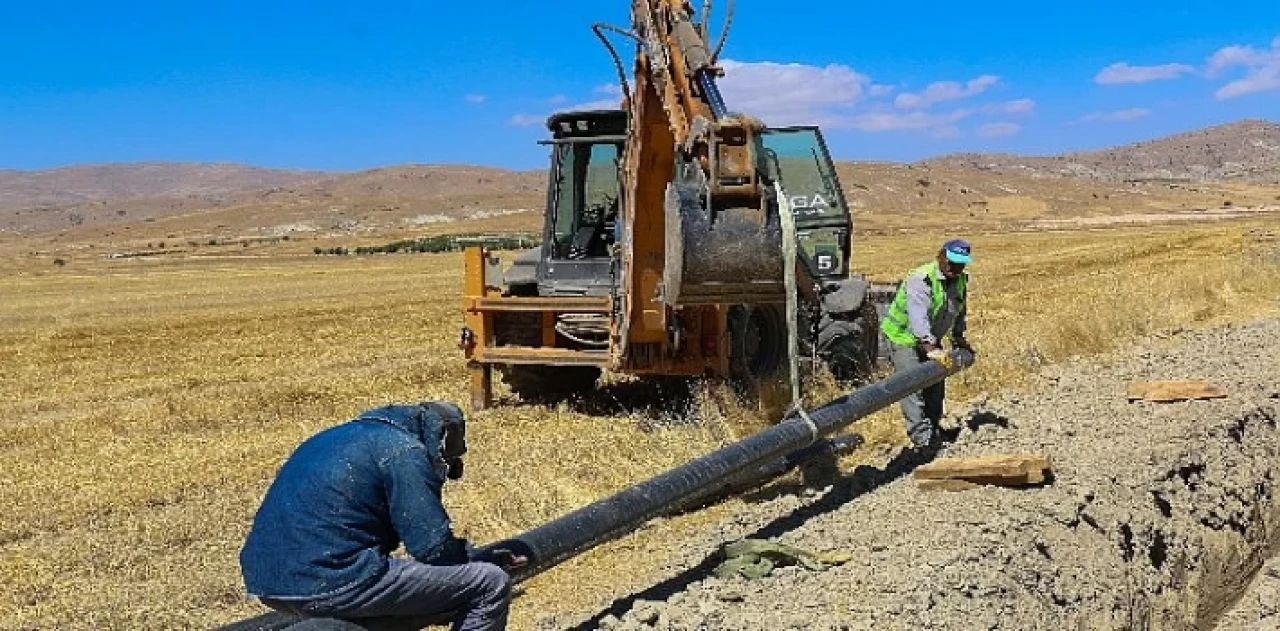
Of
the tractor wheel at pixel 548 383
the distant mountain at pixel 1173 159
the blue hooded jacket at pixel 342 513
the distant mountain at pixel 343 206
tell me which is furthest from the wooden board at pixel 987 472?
the distant mountain at pixel 1173 159

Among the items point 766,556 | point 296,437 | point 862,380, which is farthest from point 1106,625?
point 296,437

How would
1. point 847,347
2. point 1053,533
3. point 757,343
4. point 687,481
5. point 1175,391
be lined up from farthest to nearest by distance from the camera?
1. point 847,347
2. point 757,343
3. point 1175,391
4. point 1053,533
5. point 687,481

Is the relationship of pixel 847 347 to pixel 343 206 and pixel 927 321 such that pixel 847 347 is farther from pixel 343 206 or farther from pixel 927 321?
pixel 343 206

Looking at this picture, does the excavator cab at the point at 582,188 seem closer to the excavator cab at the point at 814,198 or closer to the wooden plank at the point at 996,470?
the excavator cab at the point at 814,198

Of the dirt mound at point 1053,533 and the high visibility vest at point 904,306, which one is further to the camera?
the high visibility vest at point 904,306

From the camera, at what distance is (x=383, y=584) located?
4.16 metres

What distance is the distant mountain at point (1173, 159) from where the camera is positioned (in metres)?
143

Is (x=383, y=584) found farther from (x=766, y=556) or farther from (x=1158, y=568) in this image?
(x=1158, y=568)

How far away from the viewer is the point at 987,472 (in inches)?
277

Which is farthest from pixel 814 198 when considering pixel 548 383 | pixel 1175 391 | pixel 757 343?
pixel 1175 391

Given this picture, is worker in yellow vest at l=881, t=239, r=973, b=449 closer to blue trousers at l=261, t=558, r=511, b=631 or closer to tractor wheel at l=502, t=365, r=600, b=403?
tractor wheel at l=502, t=365, r=600, b=403

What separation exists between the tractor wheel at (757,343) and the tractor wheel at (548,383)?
5.59 feet

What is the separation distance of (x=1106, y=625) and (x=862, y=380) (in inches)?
204

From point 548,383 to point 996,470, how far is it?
17.9 ft
